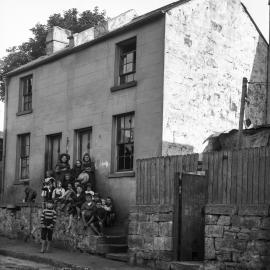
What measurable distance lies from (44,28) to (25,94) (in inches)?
489

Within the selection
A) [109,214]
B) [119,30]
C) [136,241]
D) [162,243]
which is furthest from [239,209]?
[119,30]

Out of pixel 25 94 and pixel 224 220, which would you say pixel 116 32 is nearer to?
pixel 25 94

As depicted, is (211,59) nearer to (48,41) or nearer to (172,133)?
(172,133)

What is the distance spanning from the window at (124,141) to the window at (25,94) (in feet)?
19.4

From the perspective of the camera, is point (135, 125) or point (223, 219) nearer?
point (223, 219)

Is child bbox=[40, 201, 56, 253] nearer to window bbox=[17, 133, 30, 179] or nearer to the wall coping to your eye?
the wall coping

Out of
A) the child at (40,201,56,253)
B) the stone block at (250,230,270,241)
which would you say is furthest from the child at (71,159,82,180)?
the stone block at (250,230,270,241)

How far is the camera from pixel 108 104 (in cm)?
1859

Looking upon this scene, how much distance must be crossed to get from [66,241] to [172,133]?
4.57m

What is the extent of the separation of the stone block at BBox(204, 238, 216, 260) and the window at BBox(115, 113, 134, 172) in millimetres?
6279

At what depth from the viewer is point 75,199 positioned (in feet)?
55.6

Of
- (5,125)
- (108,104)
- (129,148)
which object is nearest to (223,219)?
(129,148)

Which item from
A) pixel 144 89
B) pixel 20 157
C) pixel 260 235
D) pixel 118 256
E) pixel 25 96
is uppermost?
pixel 25 96

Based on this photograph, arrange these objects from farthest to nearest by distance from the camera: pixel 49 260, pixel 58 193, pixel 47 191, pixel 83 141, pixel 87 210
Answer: pixel 83 141 < pixel 58 193 < pixel 47 191 < pixel 87 210 < pixel 49 260
